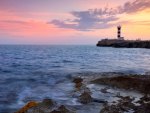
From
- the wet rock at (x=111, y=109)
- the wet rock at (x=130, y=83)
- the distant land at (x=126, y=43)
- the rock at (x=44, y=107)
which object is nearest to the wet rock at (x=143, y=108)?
the wet rock at (x=111, y=109)

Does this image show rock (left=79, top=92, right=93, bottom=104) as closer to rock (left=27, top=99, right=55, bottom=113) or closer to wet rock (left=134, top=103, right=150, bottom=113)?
rock (left=27, top=99, right=55, bottom=113)

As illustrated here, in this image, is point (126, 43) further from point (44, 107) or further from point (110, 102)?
point (44, 107)

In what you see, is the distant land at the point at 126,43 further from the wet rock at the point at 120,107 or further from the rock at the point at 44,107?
Result: the rock at the point at 44,107

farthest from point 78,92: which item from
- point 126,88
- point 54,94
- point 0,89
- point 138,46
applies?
point 138,46

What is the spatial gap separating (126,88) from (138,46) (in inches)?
5380

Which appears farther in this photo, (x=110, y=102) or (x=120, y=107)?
(x=110, y=102)

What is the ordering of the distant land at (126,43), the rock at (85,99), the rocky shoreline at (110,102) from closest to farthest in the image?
the rocky shoreline at (110,102), the rock at (85,99), the distant land at (126,43)

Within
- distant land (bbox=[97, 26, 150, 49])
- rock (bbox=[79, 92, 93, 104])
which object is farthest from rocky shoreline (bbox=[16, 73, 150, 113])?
distant land (bbox=[97, 26, 150, 49])

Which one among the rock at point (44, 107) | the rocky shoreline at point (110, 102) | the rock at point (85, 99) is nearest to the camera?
the rock at point (44, 107)

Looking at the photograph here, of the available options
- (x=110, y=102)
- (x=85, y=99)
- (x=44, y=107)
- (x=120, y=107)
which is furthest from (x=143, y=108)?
(x=44, y=107)

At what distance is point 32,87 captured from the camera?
88.9 ft

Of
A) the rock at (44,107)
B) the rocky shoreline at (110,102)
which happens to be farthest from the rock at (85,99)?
the rock at (44,107)

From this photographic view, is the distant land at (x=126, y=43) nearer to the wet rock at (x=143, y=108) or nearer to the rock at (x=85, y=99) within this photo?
the rock at (x=85, y=99)

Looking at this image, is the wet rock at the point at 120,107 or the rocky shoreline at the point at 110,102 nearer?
the wet rock at the point at 120,107
